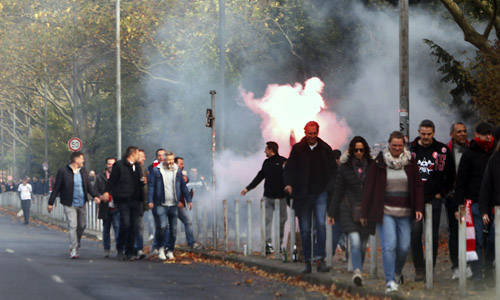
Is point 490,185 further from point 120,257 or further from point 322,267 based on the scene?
point 120,257

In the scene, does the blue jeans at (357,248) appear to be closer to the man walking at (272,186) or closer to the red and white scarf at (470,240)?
the red and white scarf at (470,240)

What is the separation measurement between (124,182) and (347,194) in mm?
6024

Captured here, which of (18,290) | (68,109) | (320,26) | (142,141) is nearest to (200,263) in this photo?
(18,290)

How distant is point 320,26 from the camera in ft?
94.8

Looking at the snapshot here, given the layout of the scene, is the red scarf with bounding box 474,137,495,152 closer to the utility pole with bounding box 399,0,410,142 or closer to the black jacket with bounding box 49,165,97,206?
the utility pole with bounding box 399,0,410,142

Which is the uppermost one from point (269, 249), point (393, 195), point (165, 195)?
point (165, 195)

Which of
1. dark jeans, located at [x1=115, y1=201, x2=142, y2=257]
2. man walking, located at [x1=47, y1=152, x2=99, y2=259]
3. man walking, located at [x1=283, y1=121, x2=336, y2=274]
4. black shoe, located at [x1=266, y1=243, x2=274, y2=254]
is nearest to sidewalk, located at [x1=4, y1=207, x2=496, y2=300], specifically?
black shoe, located at [x1=266, y1=243, x2=274, y2=254]

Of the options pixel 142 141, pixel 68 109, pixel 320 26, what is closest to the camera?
pixel 320 26

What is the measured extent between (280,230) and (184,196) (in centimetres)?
222

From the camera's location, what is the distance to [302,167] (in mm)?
13500

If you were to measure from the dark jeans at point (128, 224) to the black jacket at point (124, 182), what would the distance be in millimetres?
113

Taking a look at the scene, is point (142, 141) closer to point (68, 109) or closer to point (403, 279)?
point (68, 109)

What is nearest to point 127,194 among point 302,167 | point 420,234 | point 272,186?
point 272,186

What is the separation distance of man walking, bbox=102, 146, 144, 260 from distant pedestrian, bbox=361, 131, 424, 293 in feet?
22.6
